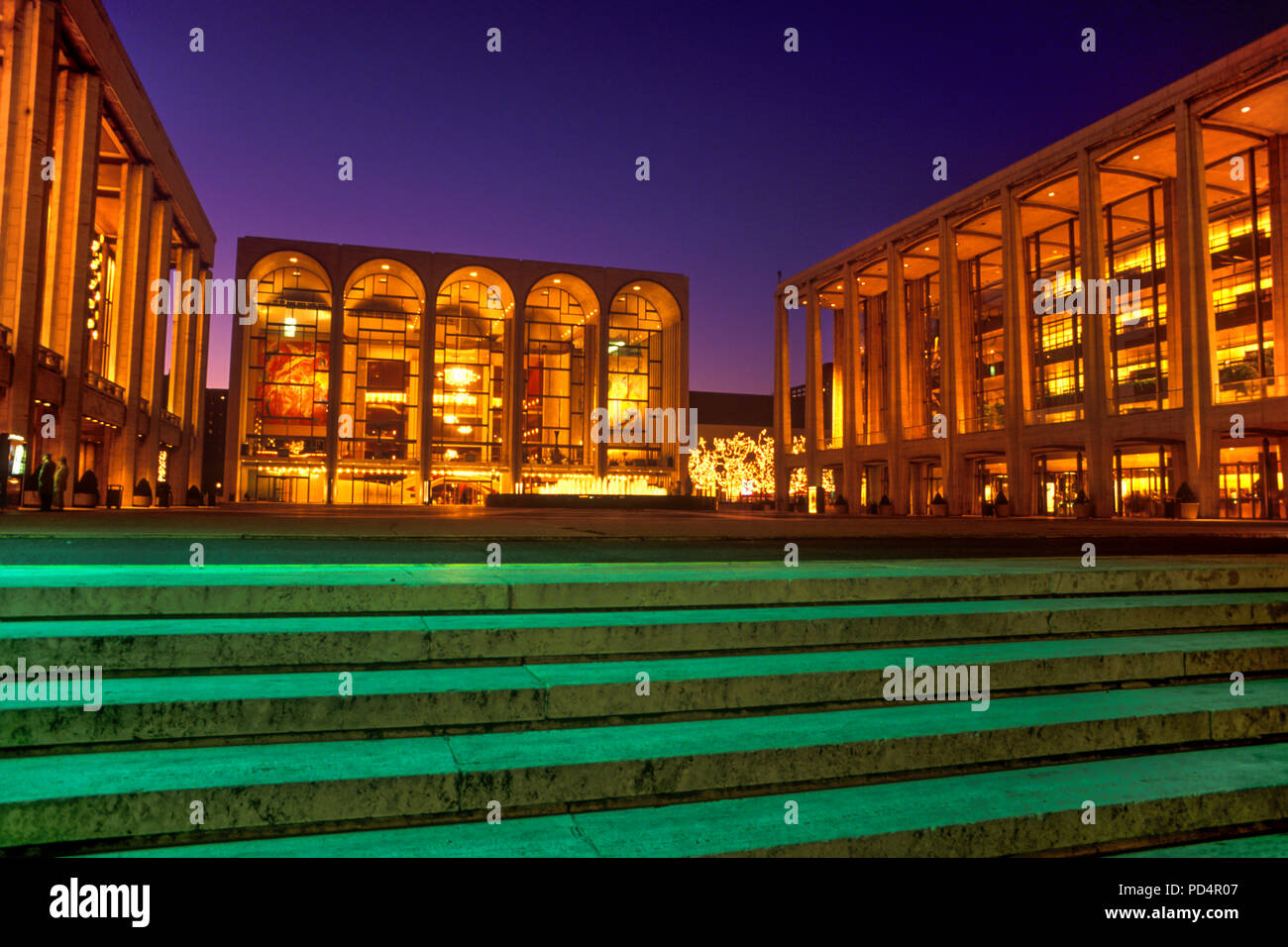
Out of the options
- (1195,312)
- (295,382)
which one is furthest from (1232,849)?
(295,382)

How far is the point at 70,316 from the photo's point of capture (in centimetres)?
2780

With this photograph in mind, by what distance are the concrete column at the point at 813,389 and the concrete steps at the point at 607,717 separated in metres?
48.3

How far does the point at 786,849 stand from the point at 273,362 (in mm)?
58840

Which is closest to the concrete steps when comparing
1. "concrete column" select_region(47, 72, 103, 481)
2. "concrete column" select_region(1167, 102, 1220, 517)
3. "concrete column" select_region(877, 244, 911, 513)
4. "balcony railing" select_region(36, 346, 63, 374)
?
"balcony railing" select_region(36, 346, 63, 374)

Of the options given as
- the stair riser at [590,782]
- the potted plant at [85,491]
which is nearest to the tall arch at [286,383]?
the potted plant at [85,491]

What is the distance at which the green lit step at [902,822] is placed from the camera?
97.2 inches

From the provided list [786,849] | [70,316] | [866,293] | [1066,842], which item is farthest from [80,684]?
[866,293]

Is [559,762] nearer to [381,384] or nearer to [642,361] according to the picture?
[381,384]

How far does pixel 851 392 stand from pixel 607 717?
48.9 metres

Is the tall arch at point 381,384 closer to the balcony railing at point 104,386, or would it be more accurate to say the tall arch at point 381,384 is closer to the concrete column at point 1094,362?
the balcony railing at point 104,386

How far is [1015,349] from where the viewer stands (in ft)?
121

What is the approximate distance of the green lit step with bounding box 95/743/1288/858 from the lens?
8.10 ft

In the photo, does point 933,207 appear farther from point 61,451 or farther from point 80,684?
point 80,684

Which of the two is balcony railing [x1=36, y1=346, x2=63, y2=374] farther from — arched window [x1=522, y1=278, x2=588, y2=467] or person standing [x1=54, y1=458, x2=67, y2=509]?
arched window [x1=522, y1=278, x2=588, y2=467]
